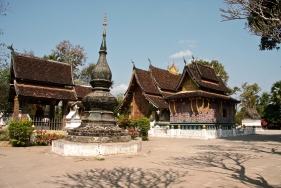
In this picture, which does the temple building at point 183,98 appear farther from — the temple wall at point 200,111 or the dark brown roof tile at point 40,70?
the dark brown roof tile at point 40,70

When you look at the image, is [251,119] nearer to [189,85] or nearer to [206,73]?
[206,73]

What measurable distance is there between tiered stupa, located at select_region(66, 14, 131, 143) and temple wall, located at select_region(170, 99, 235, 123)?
46.8 ft

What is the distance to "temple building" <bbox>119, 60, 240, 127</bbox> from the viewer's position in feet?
77.3

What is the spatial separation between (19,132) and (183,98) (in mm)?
15931

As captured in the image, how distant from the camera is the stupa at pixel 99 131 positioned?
857 centimetres

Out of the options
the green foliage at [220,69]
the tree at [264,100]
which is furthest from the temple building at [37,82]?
the tree at [264,100]

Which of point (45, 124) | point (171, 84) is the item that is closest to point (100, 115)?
point (45, 124)

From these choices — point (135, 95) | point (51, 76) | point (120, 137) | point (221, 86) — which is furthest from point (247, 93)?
point (120, 137)

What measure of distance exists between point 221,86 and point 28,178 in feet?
83.0

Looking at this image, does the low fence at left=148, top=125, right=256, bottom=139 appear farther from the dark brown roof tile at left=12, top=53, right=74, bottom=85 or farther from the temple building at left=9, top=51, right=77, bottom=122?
the dark brown roof tile at left=12, top=53, right=74, bottom=85

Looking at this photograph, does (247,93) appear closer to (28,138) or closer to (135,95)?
(135,95)

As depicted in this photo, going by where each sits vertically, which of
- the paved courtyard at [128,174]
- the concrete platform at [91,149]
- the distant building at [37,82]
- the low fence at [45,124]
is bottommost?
the paved courtyard at [128,174]

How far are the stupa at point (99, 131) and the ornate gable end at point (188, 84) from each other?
14996 millimetres

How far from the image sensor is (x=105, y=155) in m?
8.58
